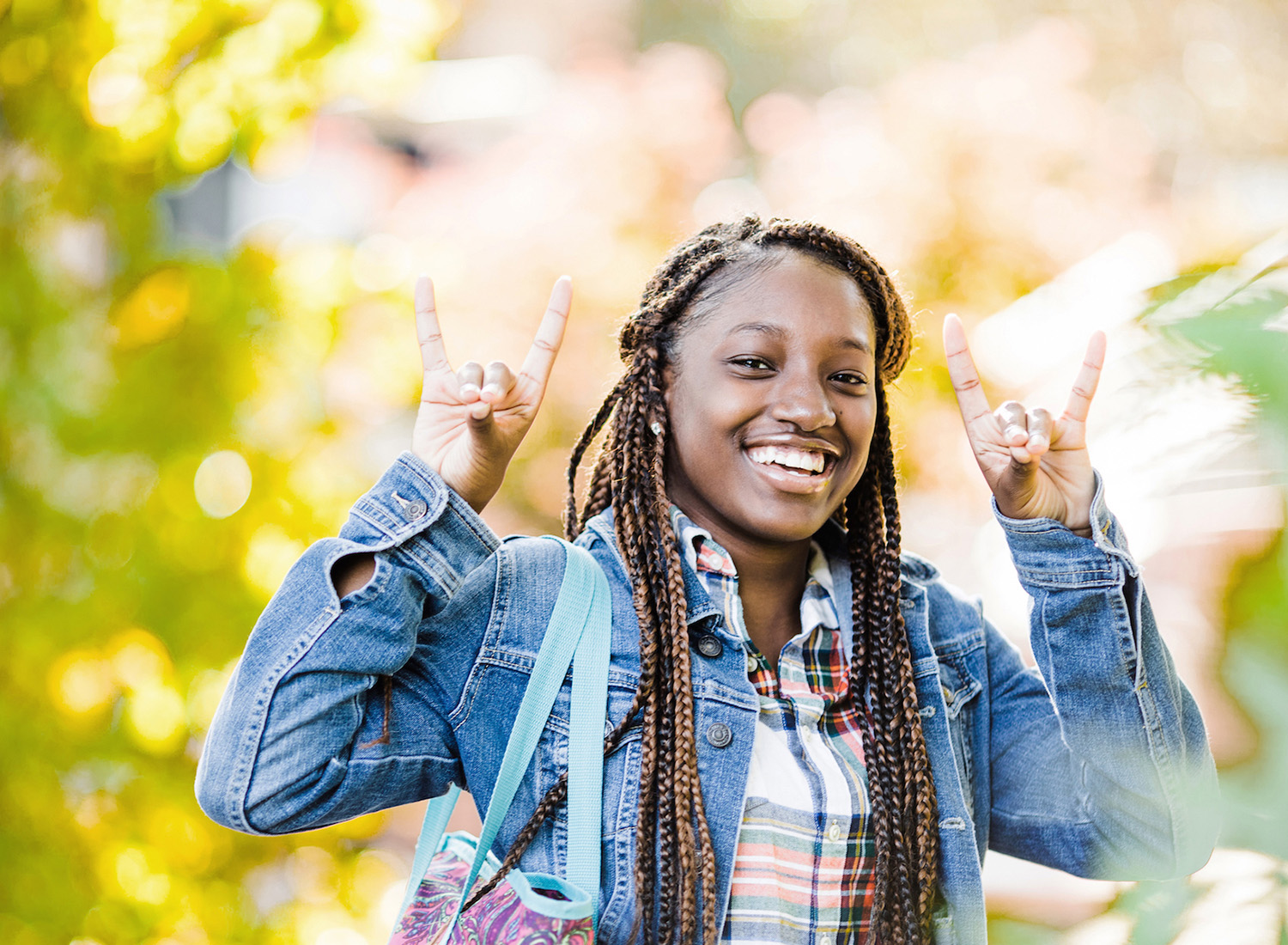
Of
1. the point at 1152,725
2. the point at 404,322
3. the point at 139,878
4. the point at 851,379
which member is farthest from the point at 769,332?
the point at 139,878

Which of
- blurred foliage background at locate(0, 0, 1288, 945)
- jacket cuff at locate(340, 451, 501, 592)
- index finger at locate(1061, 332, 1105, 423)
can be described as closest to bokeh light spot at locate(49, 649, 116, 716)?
blurred foliage background at locate(0, 0, 1288, 945)

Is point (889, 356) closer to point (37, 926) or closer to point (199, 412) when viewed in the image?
point (199, 412)

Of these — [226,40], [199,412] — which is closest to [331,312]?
[199,412]

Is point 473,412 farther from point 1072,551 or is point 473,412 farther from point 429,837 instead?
point 1072,551

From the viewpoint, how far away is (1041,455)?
1652mm

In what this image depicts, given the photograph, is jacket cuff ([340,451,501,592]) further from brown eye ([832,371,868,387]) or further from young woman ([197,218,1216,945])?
brown eye ([832,371,868,387])

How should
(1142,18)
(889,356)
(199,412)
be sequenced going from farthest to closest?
(1142,18) < (199,412) < (889,356)

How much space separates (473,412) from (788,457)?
1.66 feet

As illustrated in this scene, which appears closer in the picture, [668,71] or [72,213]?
[72,213]

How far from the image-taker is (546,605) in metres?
1.61

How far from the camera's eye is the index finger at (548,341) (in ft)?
5.25

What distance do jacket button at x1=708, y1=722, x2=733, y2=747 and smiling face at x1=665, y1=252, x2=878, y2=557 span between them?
320 millimetres

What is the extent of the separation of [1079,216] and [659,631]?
12.3 feet

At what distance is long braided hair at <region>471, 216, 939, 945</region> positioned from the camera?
1.51 metres
